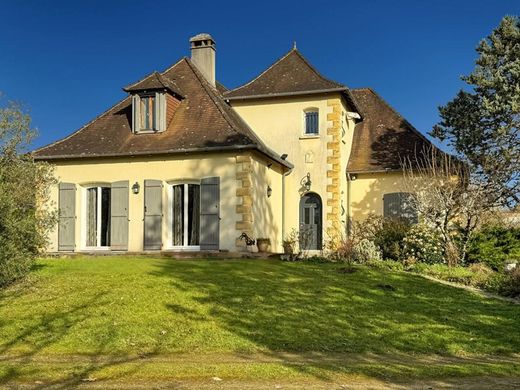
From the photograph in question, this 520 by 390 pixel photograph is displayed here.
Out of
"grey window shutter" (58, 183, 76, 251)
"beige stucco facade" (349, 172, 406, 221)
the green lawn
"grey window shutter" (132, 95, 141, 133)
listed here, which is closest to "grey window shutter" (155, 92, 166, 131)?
"grey window shutter" (132, 95, 141, 133)

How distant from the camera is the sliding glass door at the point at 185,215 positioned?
740 inches

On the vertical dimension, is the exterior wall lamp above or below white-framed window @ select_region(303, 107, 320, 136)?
below

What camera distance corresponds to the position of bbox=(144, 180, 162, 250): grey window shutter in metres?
18.9

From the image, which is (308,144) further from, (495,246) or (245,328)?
(245,328)

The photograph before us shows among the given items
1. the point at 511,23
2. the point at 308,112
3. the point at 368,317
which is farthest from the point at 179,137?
the point at 511,23

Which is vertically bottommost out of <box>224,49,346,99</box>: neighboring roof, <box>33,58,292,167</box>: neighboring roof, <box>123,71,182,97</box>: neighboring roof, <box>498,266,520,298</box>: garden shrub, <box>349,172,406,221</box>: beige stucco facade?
<box>498,266,520,298</box>: garden shrub

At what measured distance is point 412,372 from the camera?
7.64 meters

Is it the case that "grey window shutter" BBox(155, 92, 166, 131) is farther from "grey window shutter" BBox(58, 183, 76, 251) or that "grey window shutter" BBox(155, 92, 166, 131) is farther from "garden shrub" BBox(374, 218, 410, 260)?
"garden shrub" BBox(374, 218, 410, 260)

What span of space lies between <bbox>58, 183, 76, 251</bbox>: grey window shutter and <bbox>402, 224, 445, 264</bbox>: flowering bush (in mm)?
10723

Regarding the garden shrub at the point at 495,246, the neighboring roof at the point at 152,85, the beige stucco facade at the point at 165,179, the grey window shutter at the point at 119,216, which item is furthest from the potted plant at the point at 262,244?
the garden shrub at the point at 495,246

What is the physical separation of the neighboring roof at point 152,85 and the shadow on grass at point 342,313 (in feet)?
23.8

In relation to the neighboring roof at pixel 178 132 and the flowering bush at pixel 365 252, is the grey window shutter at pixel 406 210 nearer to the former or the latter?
the flowering bush at pixel 365 252

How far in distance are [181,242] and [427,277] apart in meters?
7.67

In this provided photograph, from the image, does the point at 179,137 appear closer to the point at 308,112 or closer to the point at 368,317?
the point at 308,112
